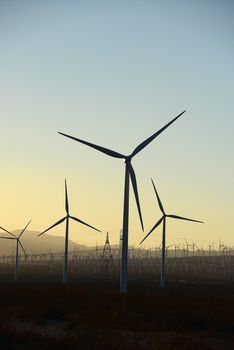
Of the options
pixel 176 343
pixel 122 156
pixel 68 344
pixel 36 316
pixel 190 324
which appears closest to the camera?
pixel 68 344

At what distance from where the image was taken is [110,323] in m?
29.2

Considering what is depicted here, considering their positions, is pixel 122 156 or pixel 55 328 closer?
pixel 55 328

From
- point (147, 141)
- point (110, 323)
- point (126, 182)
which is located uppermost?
point (147, 141)

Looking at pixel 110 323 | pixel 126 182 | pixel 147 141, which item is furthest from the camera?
pixel 147 141

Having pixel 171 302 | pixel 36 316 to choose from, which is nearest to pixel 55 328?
pixel 36 316

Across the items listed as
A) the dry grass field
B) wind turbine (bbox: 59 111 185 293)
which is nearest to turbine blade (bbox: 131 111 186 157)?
wind turbine (bbox: 59 111 185 293)

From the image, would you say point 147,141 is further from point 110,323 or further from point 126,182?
point 110,323

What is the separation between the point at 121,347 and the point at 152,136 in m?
39.1

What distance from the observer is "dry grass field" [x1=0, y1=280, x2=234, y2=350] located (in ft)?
68.0

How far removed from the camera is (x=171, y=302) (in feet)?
126

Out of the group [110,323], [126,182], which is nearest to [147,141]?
[126,182]

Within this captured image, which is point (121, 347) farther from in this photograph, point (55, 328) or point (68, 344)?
point (55, 328)

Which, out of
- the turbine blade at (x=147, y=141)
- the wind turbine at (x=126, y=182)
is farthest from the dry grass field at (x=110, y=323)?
the turbine blade at (x=147, y=141)

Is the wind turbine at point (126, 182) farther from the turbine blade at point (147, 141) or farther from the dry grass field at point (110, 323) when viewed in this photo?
the dry grass field at point (110, 323)
